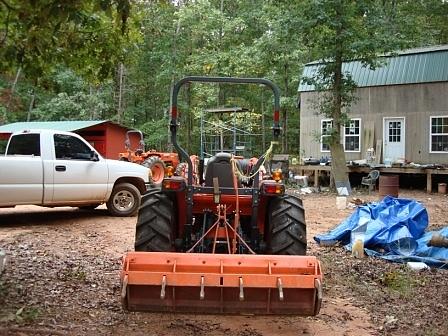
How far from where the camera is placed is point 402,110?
22.2m

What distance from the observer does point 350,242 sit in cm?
920

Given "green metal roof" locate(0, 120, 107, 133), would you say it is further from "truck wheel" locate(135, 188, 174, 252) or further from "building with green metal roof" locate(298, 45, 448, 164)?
"truck wheel" locate(135, 188, 174, 252)

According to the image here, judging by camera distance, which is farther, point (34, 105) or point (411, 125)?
point (34, 105)

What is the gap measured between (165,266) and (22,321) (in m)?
1.43

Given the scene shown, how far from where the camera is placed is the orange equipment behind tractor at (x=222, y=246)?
172 inches

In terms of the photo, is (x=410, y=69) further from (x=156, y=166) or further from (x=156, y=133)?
(x=156, y=133)

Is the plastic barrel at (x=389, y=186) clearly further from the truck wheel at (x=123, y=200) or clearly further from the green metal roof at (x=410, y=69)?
the truck wheel at (x=123, y=200)

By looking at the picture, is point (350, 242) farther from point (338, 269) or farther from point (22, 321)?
point (22, 321)

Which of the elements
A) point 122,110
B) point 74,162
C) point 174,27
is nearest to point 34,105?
point 122,110

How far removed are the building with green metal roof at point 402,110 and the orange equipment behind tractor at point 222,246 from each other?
14.7 metres

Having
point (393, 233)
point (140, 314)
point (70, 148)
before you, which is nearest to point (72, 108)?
point (70, 148)

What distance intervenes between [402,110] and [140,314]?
1890 centimetres

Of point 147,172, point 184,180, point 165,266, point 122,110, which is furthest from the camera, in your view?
point 122,110

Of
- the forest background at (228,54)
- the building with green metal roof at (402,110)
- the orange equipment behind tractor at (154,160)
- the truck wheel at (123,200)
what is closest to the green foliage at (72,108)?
the forest background at (228,54)
